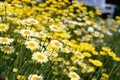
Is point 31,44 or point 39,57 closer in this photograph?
point 39,57

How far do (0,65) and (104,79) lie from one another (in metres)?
1.22

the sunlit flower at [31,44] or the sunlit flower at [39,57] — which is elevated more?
the sunlit flower at [31,44]

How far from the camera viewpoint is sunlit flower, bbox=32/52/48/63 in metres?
2.85

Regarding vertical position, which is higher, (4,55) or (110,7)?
(4,55)

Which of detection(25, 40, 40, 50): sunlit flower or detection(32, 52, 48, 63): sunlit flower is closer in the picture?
detection(32, 52, 48, 63): sunlit flower

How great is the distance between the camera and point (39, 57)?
287 centimetres

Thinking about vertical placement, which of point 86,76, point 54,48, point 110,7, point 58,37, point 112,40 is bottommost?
point 110,7

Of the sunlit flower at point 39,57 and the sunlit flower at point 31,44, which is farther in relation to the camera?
the sunlit flower at point 31,44

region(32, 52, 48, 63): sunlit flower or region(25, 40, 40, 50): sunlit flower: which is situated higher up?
region(25, 40, 40, 50): sunlit flower

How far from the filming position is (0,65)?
125 inches

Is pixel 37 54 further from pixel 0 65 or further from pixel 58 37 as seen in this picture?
pixel 58 37

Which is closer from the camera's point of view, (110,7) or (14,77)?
(14,77)

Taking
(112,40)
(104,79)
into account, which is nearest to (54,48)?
(104,79)

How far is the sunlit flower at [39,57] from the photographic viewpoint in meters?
2.85
